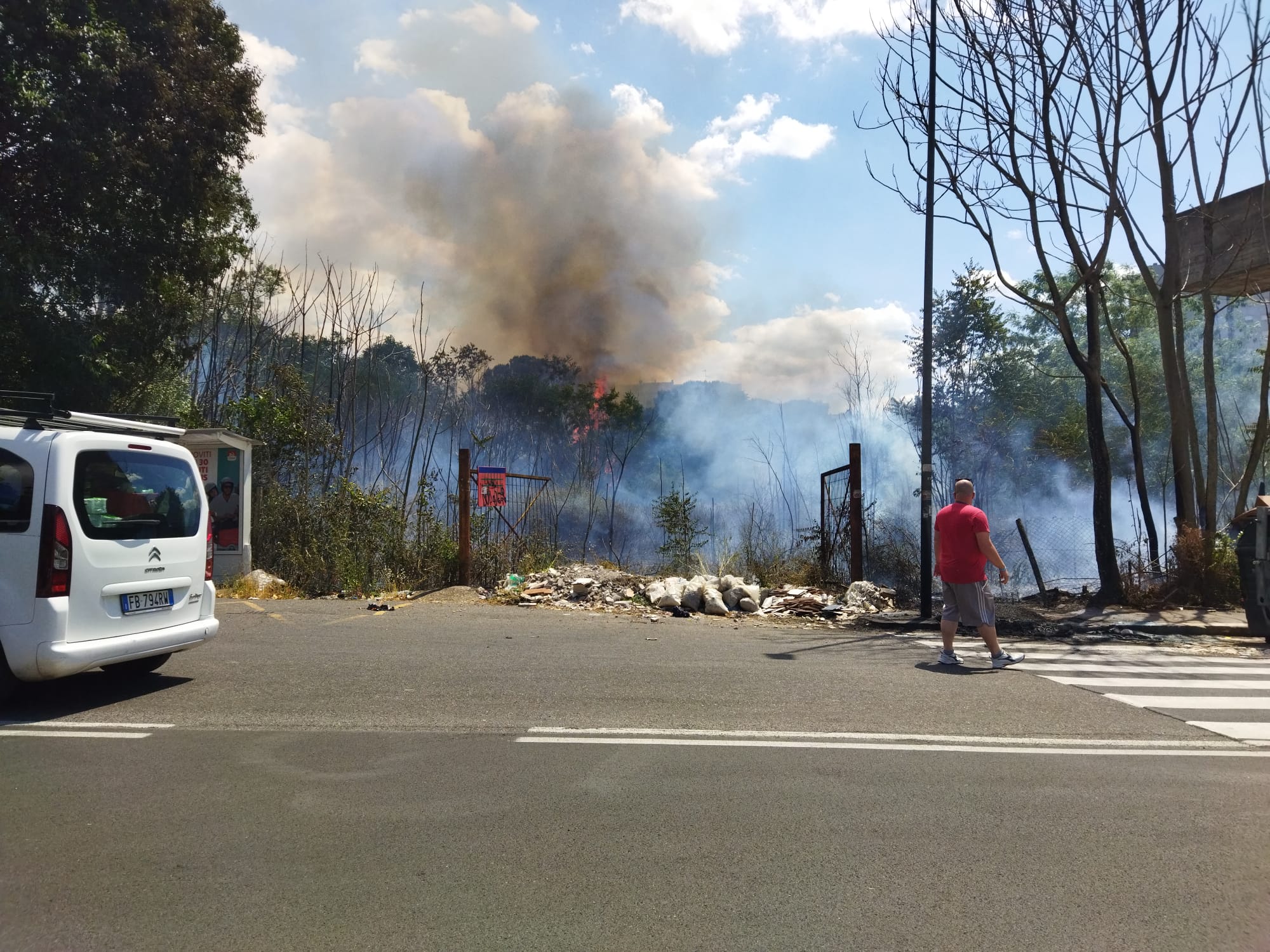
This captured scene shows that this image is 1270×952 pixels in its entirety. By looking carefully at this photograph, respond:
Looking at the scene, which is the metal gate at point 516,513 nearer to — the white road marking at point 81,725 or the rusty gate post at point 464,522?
the rusty gate post at point 464,522

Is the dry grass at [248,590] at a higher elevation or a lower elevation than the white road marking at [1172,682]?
higher

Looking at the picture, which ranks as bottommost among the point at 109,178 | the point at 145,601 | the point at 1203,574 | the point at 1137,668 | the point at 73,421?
the point at 1137,668

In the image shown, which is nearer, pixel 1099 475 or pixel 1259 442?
pixel 1099 475

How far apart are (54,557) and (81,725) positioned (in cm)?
105

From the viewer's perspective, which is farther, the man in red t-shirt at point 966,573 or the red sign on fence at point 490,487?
the red sign on fence at point 490,487

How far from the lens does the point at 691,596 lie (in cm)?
1242

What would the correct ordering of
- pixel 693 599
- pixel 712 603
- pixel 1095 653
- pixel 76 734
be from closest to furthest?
pixel 76 734 < pixel 1095 653 < pixel 712 603 < pixel 693 599

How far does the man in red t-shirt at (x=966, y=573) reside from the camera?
26.6 ft

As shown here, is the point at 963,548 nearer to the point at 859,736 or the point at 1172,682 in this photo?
the point at 1172,682

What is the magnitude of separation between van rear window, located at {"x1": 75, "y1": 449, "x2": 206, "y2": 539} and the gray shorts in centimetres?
666

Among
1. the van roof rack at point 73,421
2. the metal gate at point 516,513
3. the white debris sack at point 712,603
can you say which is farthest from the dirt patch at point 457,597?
the van roof rack at point 73,421

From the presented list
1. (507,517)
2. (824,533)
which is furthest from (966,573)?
(507,517)

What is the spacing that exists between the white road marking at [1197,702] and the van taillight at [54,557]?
7.54 meters

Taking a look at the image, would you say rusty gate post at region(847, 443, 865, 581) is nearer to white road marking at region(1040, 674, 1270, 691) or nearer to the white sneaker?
the white sneaker
